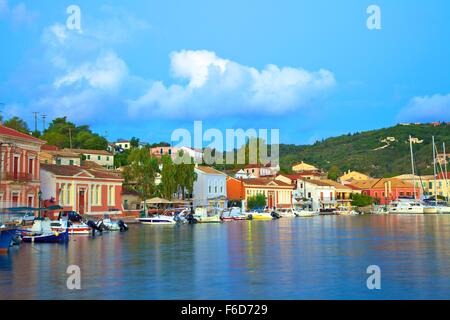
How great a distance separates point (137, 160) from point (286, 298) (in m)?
69.3

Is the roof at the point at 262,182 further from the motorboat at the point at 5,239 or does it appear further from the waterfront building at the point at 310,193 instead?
the motorboat at the point at 5,239

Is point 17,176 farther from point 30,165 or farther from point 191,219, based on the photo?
point 191,219

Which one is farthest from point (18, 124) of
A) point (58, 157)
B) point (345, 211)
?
point (345, 211)

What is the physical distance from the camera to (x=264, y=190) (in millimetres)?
114500

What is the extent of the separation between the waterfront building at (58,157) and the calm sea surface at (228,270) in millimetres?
50065

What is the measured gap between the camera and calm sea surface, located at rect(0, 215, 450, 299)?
66.1 feet

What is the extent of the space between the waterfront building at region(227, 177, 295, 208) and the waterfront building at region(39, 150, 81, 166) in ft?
95.9

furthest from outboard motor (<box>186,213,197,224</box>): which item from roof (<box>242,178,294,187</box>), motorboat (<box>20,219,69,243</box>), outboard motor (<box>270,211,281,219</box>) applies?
motorboat (<box>20,219,69,243</box>)

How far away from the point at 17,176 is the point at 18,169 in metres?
0.77

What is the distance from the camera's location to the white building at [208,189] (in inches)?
3964

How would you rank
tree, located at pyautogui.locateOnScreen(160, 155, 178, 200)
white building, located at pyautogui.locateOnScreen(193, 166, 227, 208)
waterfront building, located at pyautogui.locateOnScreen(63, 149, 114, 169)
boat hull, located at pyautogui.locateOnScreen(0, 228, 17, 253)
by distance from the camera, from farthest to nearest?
1. waterfront building, located at pyautogui.locateOnScreen(63, 149, 114, 169)
2. white building, located at pyautogui.locateOnScreen(193, 166, 227, 208)
3. tree, located at pyautogui.locateOnScreen(160, 155, 178, 200)
4. boat hull, located at pyautogui.locateOnScreen(0, 228, 17, 253)

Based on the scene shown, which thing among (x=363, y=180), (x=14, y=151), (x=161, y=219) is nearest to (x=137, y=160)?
(x=161, y=219)

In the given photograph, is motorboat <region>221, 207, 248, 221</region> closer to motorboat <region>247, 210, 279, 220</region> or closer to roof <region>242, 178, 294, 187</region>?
motorboat <region>247, 210, 279, 220</region>

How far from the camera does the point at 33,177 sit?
198 ft
